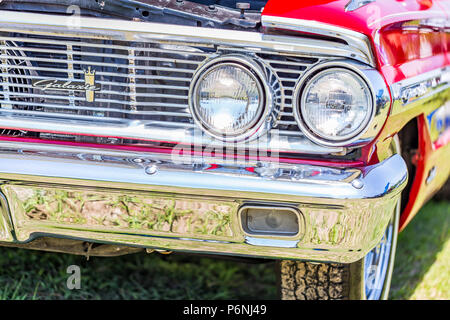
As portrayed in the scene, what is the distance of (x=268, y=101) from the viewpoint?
204cm

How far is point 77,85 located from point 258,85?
0.66 m

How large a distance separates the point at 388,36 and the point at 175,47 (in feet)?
2.46

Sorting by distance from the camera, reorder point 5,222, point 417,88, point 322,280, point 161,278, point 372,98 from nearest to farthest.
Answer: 1. point 372,98
2. point 5,222
3. point 417,88
4. point 322,280
5. point 161,278

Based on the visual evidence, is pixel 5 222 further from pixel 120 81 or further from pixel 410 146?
pixel 410 146

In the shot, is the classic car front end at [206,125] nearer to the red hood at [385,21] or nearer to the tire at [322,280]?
the red hood at [385,21]

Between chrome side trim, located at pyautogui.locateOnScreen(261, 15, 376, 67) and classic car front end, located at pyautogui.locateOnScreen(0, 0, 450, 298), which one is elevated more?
chrome side trim, located at pyautogui.locateOnScreen(261, 15, 376, 67)

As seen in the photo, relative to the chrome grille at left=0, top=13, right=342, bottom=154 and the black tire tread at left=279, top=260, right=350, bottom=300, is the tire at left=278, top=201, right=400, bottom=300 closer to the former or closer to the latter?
the black tire tread at left=279, top=260, right=350, bottom=300

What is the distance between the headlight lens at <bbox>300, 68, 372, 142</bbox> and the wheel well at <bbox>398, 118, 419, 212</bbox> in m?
0.75

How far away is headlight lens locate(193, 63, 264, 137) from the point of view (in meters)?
2.05

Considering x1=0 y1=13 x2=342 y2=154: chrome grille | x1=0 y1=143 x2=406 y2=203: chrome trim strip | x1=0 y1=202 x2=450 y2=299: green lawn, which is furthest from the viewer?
x1=0 y1=202 x2=450 y2=299: green lawn

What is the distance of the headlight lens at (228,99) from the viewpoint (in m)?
2.05

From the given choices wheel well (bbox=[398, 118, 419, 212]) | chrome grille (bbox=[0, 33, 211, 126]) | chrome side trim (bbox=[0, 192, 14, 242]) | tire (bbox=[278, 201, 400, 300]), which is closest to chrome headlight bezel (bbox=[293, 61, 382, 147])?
chrome grille (bbox=[0, 33, 211, 126])

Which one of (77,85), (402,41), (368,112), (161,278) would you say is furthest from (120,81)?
(161,278)

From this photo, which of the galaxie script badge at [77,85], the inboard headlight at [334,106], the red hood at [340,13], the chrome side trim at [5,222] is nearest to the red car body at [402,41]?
the red hood at [340,13]
